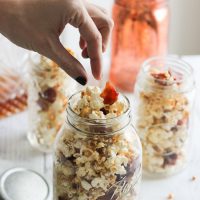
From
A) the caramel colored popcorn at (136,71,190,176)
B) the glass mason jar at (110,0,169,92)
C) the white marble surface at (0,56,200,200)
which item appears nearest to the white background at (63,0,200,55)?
the glass mason jar at (110,0,169,92)

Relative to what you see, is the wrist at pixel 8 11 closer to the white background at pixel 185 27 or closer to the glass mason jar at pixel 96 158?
the glass mason jar at pixel 96 158

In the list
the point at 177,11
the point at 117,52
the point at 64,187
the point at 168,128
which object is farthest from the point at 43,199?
the point at 177,11

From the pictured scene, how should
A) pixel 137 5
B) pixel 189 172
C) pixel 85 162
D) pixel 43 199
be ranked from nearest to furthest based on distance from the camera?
pixel 85 162 < pixel 43 199 < pixel 189 172 < pixel 137 5

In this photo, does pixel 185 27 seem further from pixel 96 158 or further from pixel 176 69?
pixel 96 158

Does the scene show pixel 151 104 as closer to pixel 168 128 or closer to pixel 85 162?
pixel 168 128

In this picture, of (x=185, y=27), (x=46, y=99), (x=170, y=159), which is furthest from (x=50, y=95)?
(x=185, y=27)
